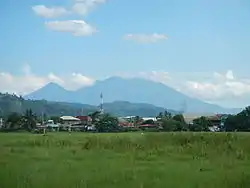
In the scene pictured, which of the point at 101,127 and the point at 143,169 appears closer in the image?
the point at 143,169

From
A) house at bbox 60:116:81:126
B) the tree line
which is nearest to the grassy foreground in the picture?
the tree line

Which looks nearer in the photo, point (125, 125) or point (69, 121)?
point (125, 125)

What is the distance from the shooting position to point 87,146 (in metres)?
21.5

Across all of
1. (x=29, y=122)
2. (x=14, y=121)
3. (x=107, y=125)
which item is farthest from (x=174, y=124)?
(x=14, y=121)

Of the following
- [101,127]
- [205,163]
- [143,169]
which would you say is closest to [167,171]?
[143,169]

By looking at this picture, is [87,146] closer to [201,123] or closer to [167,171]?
[167,171]

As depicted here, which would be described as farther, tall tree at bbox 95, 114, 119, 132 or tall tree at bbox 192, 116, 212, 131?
tall tree at bbox 95, 114, 119, 132

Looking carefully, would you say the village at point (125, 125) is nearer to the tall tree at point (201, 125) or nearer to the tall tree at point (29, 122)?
the tall tree at point (201, 125)

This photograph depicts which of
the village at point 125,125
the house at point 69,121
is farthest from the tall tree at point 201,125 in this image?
the house at point 69,121

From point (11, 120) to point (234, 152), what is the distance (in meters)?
56.3

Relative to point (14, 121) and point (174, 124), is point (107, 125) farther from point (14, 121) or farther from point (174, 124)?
point (14, 121)

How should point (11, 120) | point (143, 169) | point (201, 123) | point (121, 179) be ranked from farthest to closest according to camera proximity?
1. point (11, 120)
2. point (201, 123)
3. point (143, 169)
4. point (121, 179)

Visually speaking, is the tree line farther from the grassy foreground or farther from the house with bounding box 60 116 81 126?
the grassy foreground

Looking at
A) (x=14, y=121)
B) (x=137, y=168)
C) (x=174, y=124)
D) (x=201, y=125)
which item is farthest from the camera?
(x=14, y=121)
